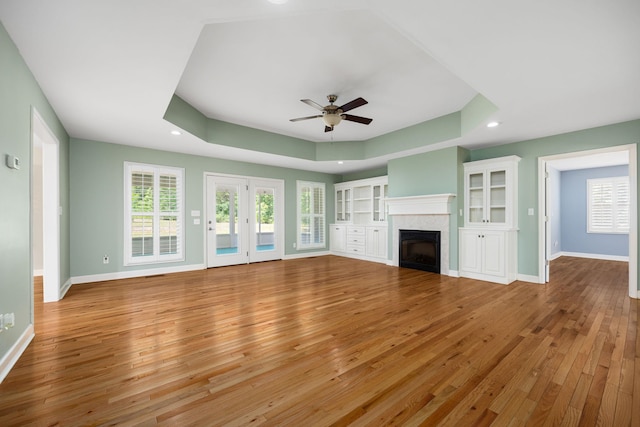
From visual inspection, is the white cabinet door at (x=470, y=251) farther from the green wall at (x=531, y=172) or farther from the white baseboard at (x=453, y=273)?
the green wall at (x=531, y=172)

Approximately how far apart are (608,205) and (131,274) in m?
11.2

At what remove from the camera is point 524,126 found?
4160mm

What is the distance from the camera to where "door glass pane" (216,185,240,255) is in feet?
20.5

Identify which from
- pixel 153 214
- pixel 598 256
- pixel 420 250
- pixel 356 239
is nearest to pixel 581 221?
pixel 598 256

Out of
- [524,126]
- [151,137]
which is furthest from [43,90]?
[524,126]

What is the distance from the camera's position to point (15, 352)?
2.15 m

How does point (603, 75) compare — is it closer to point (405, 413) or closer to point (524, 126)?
point (524, 126)

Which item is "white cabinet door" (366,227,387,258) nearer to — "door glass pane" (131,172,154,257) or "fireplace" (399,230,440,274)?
"fireplace" (399,230,440,274)

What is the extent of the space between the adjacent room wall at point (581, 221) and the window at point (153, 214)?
1008 cm

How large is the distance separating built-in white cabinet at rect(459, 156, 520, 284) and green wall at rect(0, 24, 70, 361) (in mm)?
6057

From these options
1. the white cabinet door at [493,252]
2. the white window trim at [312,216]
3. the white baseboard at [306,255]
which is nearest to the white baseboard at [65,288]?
the white baseboard at [306,255]

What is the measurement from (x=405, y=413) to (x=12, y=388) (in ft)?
8.38

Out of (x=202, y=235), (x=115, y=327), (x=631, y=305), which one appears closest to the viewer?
(x=115, y=327)

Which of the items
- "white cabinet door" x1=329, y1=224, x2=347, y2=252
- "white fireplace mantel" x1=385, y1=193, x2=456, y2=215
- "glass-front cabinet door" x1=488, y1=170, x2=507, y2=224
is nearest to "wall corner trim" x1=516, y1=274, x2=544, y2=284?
"glass-front cabinet door" x1=488, y1=170, x2=507, y2=224
